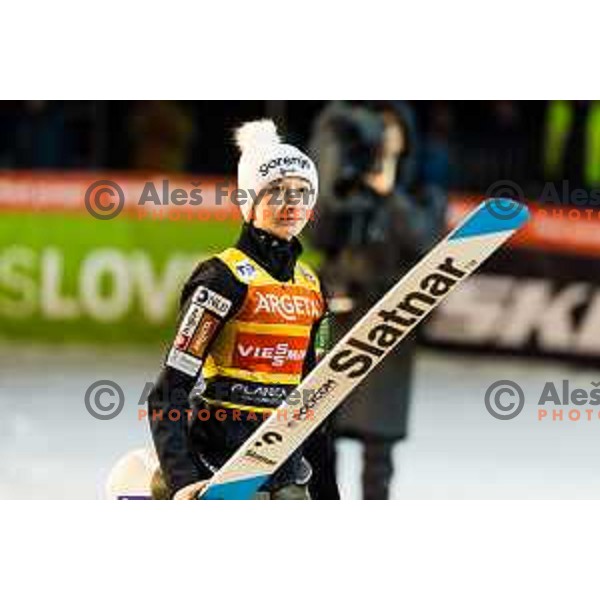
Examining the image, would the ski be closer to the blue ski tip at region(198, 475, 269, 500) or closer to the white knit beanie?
the blue ski tip at region(198, 475, 269, 500)

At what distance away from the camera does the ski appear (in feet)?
12.9

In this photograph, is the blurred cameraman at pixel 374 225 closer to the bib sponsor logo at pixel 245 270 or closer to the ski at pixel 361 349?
the ski at pixel 361 349

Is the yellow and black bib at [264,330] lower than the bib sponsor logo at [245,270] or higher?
lower

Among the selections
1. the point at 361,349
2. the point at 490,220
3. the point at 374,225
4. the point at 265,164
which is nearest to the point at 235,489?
the point at 361,349

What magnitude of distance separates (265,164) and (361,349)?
1.76 feet

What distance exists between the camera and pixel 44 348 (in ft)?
17.2

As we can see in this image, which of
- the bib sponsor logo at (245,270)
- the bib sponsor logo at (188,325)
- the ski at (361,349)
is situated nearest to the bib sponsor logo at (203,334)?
the bib sponsor logo at (188,325)

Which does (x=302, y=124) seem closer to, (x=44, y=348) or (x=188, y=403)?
(x=188, y=403)

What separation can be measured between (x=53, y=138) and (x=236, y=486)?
1.97 m

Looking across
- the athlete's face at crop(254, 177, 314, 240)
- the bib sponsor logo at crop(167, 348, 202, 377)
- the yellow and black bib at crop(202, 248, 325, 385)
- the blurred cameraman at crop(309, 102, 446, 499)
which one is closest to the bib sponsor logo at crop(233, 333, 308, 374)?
the yellow and black bib at crop(202, 248, 325, 385)

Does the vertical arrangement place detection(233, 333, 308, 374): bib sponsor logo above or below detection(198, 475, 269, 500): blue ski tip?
above

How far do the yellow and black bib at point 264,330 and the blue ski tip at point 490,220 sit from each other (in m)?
0.44

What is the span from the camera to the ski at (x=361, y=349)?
3.94 m
